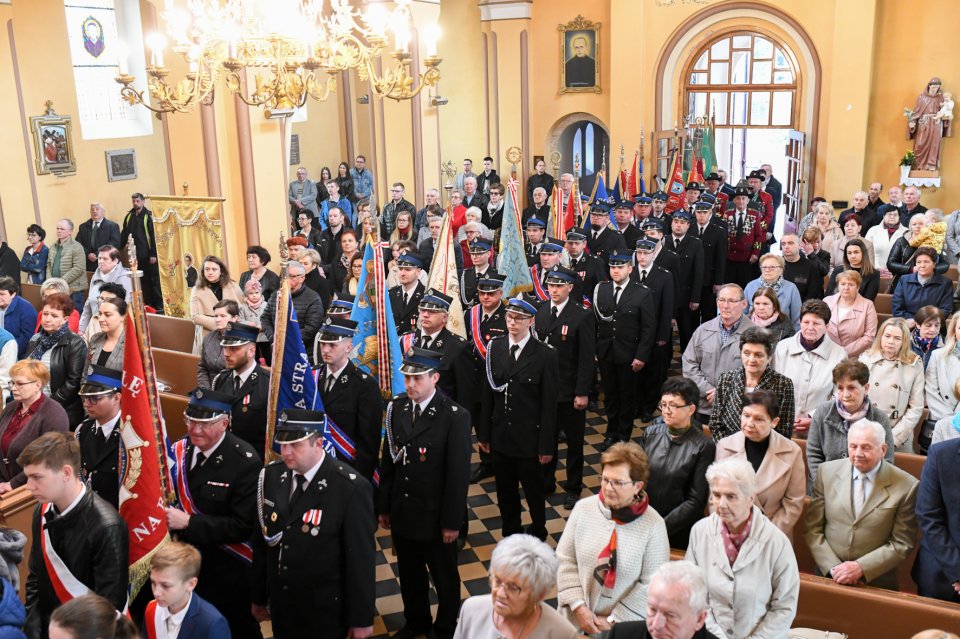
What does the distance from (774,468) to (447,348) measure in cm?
253

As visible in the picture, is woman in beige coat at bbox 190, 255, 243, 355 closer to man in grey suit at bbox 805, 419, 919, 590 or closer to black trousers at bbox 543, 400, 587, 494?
black trousers at bbox 543, 400, 587, 494

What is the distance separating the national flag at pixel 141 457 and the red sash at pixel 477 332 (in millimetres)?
2815

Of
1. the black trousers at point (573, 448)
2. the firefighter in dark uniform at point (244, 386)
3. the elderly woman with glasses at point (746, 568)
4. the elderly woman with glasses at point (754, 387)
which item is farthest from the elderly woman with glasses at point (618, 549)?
the black trousers at point (573, 448)

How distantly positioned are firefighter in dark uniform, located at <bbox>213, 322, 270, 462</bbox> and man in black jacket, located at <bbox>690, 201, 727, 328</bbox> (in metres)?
6.00

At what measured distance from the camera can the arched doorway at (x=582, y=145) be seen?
17.7 meters

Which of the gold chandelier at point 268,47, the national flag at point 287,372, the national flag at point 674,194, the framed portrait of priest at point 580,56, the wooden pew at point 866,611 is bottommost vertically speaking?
the wooden pew at point 866,611

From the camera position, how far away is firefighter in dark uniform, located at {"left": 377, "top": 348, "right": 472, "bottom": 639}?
15.6 feet

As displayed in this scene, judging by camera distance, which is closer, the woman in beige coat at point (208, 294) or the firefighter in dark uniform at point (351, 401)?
the firefighter in dark uniform at point (351, 401)

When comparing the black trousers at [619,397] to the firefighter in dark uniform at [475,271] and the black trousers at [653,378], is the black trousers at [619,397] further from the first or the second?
the firefighter in dark uniform at [475,271]

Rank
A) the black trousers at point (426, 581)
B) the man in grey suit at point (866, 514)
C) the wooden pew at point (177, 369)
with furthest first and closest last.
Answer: the wooden pew at point (177, 369) → the black trousers at point (426, 581) → the man in grey suit at point (866, 514)

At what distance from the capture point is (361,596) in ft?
13.0

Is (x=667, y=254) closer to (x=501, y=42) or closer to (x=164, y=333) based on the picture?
(x=164, y=333)

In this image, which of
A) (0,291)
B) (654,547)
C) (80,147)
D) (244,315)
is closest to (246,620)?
(654,547)

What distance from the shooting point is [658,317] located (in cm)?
812
